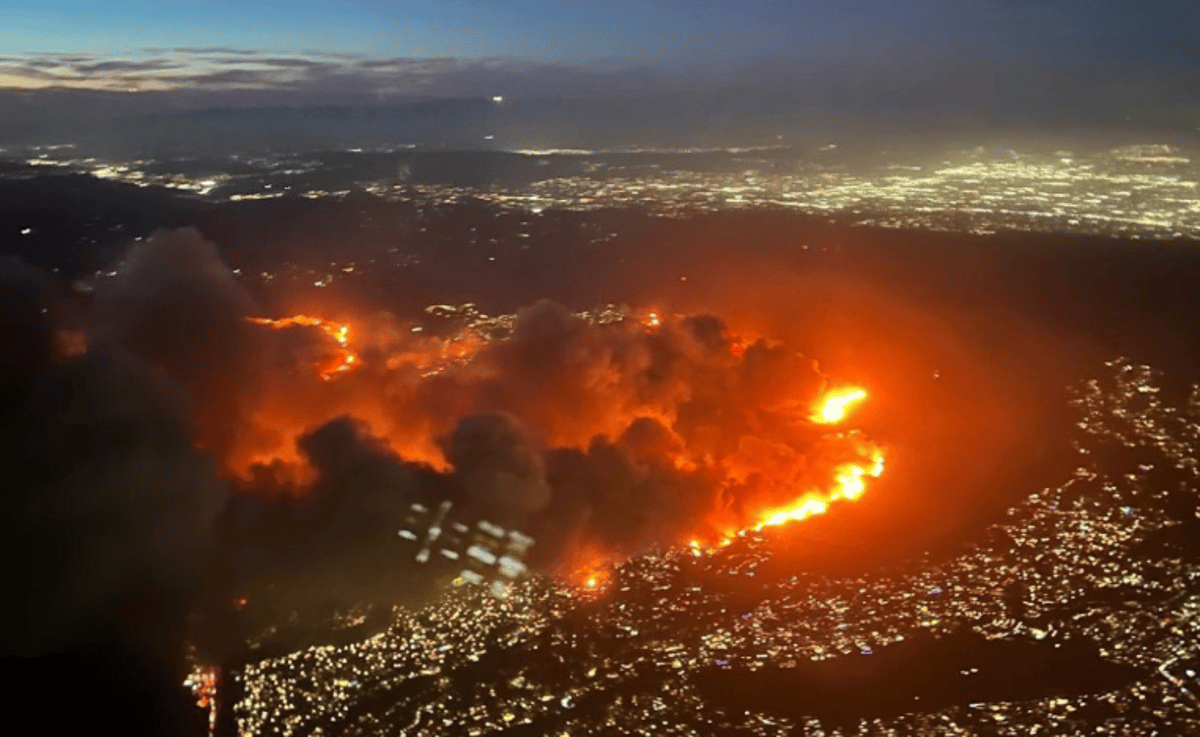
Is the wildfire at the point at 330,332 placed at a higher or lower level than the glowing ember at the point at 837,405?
lower

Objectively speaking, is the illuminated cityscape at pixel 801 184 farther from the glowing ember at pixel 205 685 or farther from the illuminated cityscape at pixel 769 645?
the glowing ember at pixel 205 685

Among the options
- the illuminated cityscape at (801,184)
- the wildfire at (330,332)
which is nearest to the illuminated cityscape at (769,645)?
the wildfire at (330,332)

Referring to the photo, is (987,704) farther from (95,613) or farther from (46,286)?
(46,286)

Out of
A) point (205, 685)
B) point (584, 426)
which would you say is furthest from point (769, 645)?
point (205, 685)

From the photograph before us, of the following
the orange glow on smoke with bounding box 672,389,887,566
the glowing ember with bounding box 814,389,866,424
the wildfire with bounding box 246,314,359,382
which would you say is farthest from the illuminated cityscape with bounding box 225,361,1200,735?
the wildfire with bounding box 246,314,359,382

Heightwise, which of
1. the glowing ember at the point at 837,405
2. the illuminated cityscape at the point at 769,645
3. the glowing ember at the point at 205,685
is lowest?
the glowing ember at the point at 205,685

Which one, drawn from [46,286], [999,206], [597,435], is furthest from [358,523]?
[999,206]

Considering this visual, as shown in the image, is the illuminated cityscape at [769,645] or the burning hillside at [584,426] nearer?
the illuminated cityscape at [769,645]
